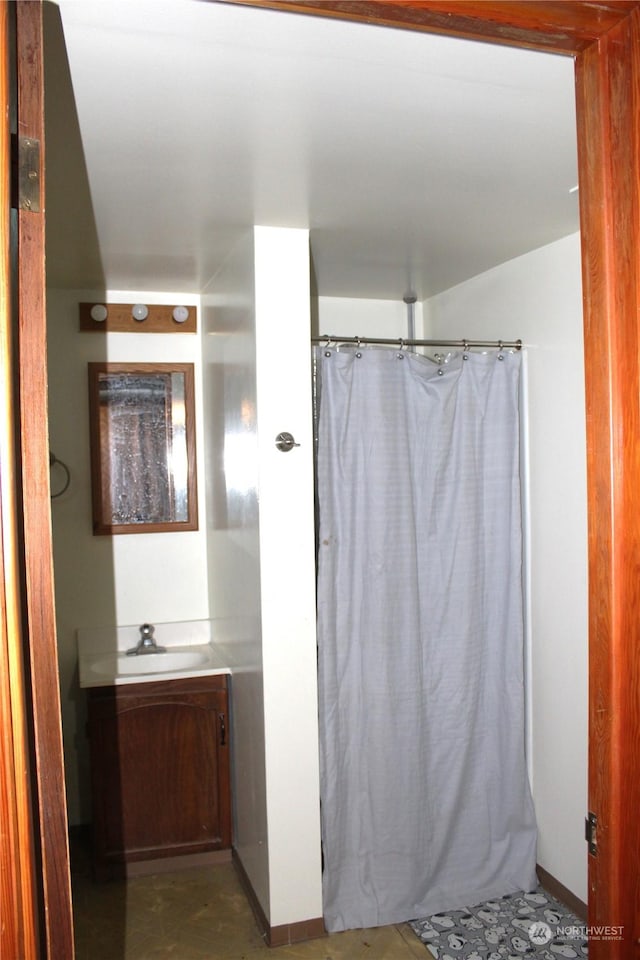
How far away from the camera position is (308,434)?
2.78 m

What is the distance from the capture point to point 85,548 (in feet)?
12.2

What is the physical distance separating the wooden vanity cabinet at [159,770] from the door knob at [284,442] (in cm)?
118

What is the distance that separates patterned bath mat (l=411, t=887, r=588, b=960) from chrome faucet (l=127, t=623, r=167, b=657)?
1.64 m

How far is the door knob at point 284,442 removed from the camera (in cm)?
272

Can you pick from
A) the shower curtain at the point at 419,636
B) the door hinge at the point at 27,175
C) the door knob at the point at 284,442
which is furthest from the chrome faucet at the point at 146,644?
the door hinge at the point at 27,175

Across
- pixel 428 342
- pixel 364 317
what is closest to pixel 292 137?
pixel 428 342

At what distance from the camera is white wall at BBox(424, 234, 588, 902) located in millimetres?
2775

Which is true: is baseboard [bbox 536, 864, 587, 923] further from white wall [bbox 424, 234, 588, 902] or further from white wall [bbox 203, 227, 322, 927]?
white wall [bbox 203, 227, 322, 927]

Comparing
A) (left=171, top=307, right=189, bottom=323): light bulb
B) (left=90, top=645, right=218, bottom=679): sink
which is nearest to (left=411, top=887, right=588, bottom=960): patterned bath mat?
(left=90, top=645, right=218, bottom=679): sink

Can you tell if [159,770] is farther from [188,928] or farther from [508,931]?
[508,931]

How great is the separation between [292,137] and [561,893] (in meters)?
2.82

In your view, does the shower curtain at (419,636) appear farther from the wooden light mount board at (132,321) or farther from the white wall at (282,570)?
the wooden light mount board at (132,321)

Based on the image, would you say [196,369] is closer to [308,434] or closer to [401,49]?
[308,434]

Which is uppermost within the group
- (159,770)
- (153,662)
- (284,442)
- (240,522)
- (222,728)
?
(284,442)
